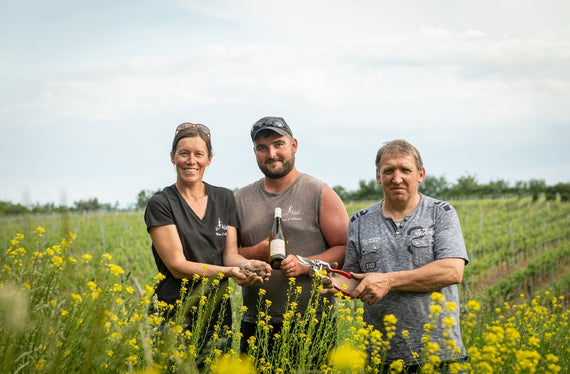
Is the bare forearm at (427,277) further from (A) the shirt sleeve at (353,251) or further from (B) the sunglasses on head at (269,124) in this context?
(B) the sunglasses on head at (269,124)

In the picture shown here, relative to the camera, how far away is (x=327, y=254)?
346 centimetres

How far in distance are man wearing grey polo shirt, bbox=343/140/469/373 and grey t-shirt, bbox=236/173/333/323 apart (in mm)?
441

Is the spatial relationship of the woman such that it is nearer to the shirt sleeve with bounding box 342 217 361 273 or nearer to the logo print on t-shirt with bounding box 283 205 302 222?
the logo print on t-shirt with bounding box 283 205 302 222

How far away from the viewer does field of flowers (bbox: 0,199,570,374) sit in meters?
1.82

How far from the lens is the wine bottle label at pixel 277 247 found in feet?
10.8

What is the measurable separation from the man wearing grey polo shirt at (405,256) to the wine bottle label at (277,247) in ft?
1.41

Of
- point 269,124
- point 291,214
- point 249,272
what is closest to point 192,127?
point 269,124

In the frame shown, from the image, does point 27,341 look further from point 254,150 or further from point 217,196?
point 254,150

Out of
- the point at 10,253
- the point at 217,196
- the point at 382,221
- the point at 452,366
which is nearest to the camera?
the point at 452,366

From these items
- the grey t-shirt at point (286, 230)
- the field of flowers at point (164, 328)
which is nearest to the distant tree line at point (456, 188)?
the field of flowers at point (164, 328)

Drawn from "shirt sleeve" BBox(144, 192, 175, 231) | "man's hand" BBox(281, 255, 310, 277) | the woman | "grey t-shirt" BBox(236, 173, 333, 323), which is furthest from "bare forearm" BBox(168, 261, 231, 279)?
"grey t-shirt" BBox(236, 173, 333, 323)

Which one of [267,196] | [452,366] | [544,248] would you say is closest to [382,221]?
[267,196]

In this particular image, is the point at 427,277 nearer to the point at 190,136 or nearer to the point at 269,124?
the point at 269,124

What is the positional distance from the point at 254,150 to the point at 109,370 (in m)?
2.02
